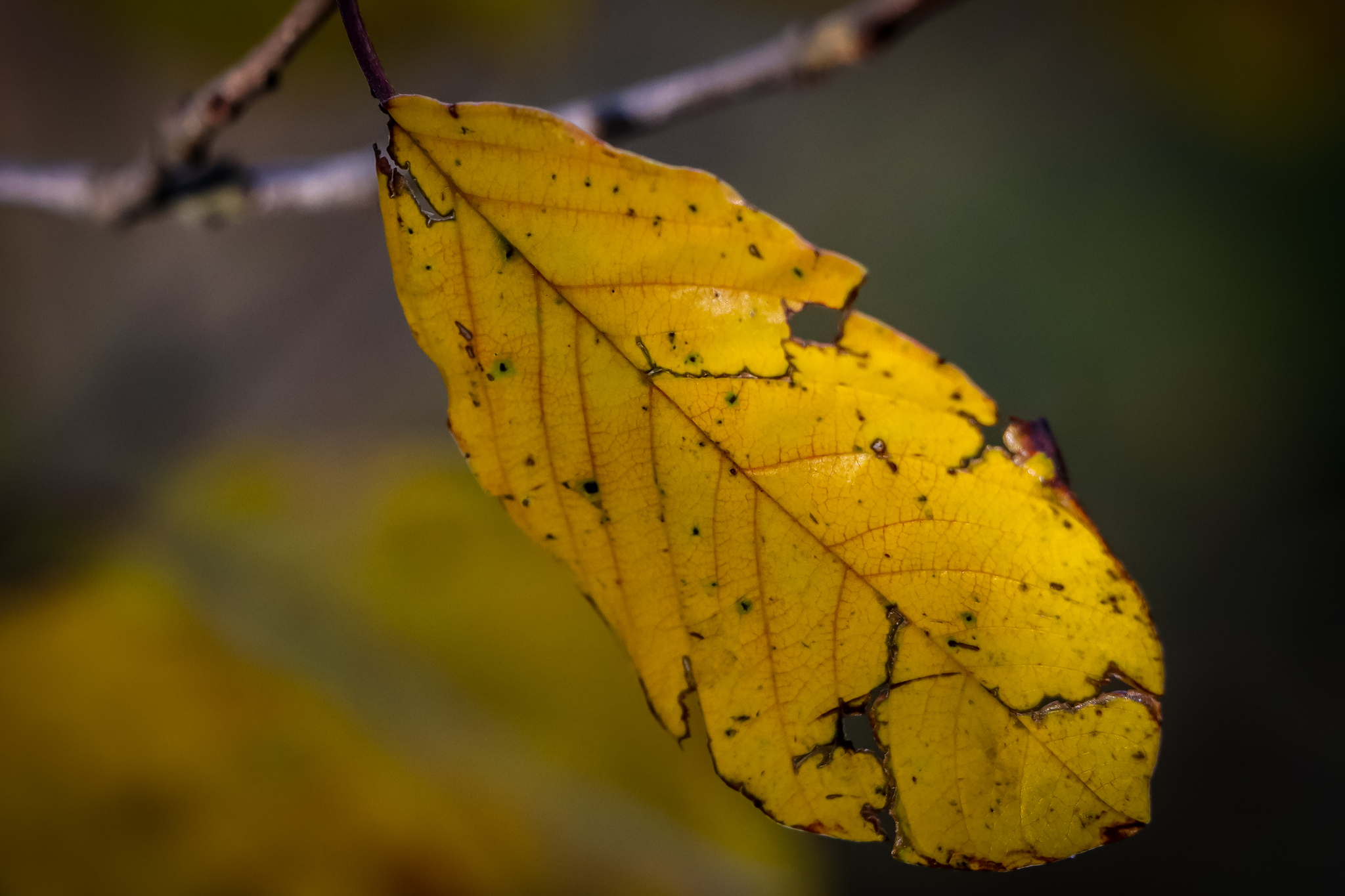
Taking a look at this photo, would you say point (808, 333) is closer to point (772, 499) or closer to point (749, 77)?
point (749, 77)

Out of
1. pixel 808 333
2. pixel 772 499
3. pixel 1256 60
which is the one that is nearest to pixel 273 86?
pixel 772 499

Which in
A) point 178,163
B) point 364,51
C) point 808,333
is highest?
point 808,333

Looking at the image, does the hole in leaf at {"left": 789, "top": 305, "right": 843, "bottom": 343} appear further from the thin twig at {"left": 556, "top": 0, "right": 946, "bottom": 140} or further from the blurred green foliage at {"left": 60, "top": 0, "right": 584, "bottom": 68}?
the thin twig at {"left": 556, "top": 0, "right": 946, "bottom": 140}

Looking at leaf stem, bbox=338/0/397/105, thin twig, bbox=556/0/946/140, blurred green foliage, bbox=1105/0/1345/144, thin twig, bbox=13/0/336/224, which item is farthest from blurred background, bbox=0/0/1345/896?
leaf stem, bbox=338/0/397/105

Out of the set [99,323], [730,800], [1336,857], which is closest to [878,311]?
[730,800]

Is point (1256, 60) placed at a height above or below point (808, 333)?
above
